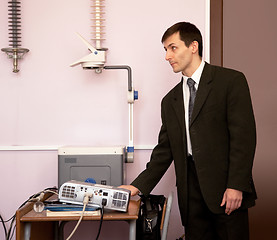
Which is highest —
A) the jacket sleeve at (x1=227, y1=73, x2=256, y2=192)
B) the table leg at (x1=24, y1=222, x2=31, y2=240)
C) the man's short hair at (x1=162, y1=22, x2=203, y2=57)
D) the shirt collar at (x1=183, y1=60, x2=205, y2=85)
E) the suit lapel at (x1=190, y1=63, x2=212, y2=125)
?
the man's short hair at (x1=162, y1=22, x2=203, y2=57)

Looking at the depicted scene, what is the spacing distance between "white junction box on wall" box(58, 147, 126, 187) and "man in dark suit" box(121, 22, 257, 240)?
0.25 metres

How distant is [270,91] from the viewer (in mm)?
2623

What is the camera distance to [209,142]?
2.19 metres

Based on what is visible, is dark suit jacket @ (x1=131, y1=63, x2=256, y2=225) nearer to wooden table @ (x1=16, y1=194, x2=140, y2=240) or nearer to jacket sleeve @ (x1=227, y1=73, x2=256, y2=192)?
jacket sleeve @ (x1=227, y1=73, x2=256, y2=192)

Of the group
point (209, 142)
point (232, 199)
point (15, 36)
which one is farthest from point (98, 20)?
point (232, 199)

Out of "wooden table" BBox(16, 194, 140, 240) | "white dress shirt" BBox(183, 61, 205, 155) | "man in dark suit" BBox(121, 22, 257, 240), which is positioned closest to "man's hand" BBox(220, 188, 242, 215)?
"man in dark suit" BBox(121, 22, 257, 240)

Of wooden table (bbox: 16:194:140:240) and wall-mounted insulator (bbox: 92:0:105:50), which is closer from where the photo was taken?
wooden table (bbox: 16:194:140:240)

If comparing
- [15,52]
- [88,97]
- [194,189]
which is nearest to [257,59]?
[194,189]

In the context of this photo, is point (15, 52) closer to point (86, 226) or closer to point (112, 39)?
point (112, 39)

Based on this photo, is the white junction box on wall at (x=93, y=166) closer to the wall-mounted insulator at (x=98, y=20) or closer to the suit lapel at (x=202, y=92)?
the suit lapel at (x=202, y=92)

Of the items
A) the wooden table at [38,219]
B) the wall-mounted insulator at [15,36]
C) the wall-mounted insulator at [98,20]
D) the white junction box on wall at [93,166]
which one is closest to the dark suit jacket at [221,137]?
the wooden table at [38,219]

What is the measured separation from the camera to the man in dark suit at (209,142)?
212 centimetres

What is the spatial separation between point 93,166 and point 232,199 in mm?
913

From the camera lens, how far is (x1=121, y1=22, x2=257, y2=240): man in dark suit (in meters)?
2.12
